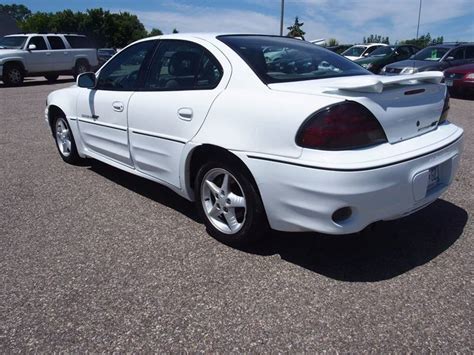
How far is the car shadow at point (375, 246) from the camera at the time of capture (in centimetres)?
284

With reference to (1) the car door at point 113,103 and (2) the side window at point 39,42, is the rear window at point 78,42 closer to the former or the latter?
(2) the side window at point 39,42

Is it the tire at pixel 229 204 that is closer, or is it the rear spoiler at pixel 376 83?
the rear spoiler at pixel 376 83

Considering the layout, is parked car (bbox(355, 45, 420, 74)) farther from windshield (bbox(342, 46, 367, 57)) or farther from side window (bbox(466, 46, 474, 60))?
side window (bbox(466, 46, 474, 60))

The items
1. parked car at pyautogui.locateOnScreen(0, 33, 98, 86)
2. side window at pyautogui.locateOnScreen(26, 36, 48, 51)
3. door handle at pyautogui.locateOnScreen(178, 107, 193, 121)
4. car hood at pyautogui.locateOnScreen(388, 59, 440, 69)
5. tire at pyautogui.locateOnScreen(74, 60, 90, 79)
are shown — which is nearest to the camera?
door handle at pyautogui.locateOnScreen(178, 107, 193, 121)

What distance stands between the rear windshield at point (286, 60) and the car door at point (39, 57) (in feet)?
52.6

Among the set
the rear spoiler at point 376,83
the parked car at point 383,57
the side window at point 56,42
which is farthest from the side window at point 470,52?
the side window at point 56,42

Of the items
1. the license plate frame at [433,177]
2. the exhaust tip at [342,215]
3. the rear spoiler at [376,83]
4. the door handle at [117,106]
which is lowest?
the exhaust tip at [342,215]

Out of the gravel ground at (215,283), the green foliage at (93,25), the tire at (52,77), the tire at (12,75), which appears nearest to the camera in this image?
the gravel ground at (215,283)

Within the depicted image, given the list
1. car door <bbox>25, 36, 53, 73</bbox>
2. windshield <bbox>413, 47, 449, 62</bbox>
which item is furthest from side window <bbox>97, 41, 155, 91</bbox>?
car door <bbox>25, 36, 53, 73</bbox>

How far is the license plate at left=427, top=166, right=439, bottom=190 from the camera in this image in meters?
2.81

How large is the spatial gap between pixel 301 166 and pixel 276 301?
802 millimetres

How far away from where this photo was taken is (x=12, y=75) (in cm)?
1669

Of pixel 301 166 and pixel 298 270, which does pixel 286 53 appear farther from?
pixel 298 270

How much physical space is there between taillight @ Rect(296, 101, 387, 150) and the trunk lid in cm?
7
